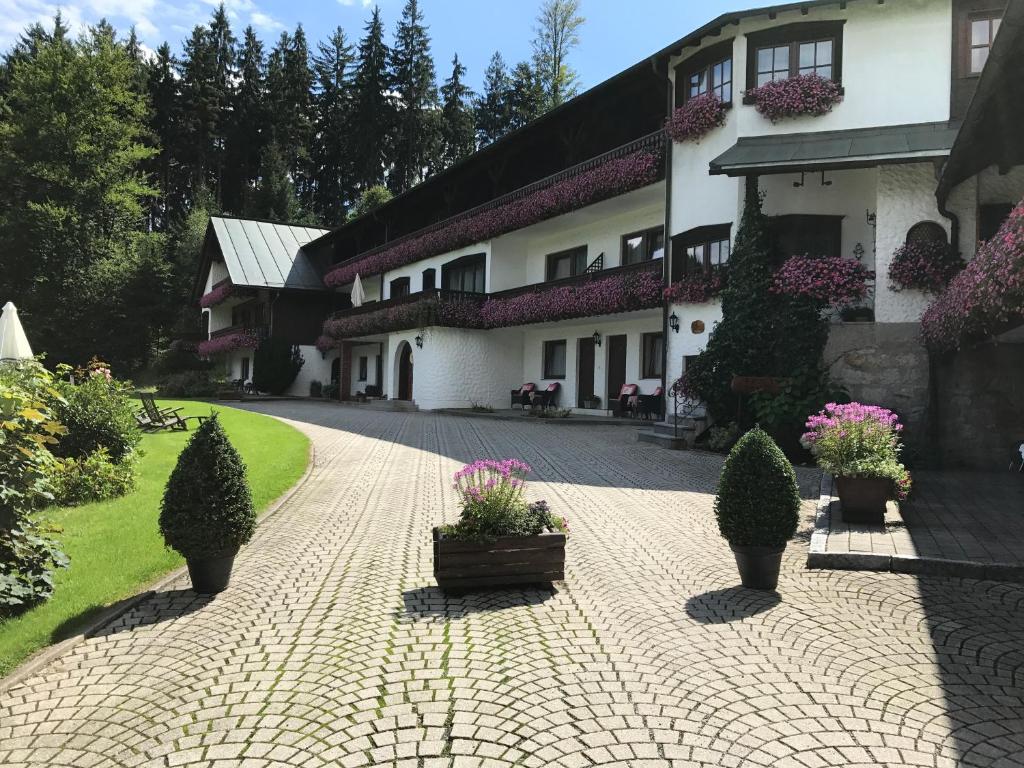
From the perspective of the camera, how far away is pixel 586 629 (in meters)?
4.48

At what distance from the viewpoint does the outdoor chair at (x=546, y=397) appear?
2384 centimetres

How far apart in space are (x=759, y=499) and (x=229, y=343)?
123ft

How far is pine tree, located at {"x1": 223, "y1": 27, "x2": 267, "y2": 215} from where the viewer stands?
173 ft

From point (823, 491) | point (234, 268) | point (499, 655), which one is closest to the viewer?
point (499, 655)

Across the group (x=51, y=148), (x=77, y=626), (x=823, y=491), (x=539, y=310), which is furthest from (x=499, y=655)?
(x=51, y=148)

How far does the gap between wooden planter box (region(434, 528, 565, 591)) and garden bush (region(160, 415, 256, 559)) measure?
156 cm

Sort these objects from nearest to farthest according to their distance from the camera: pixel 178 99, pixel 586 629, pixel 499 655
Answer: pixel 499 655
pixel 586 629
pixel 178 99

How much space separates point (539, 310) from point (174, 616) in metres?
18.1

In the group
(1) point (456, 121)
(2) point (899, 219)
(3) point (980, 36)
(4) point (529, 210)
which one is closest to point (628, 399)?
(4) point (529, 210)

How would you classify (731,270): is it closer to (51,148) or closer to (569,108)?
(569,108)

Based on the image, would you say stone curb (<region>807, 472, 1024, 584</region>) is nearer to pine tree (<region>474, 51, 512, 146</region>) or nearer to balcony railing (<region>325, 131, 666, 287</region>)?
balcony railing (<region>325, 131, 666, 287</region>)

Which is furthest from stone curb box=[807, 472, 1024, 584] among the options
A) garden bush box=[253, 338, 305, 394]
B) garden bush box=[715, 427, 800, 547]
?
garden bush box=[253, 338, 305, 394]

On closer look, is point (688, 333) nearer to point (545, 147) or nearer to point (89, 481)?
point (545, 147)

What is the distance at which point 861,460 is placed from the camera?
741 centimetres
